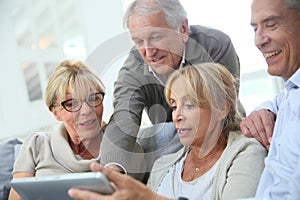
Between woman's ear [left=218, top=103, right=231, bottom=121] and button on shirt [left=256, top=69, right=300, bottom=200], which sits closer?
button on shirt [left=256, top=69, right=300, bottom=200]

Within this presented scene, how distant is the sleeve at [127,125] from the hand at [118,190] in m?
0.56

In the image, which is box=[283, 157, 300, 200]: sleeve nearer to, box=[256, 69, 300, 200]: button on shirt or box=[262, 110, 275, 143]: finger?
box=[256, 69, 300, 200]: button on shirt

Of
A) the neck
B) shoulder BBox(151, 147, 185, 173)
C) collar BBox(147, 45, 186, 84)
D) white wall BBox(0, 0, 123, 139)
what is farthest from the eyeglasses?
white wall BBox(0, 0, 123, 139)

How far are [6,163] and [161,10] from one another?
2.90 ft

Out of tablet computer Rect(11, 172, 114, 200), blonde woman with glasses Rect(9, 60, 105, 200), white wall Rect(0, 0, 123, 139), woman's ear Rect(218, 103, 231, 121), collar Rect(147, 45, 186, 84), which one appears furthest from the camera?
white wall Rect(0, 0, 123, 139)

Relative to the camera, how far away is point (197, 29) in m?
1.63

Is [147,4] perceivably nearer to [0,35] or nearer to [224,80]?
[224,80]

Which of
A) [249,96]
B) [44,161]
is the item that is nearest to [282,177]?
[44,161]

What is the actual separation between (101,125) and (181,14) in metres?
0.47

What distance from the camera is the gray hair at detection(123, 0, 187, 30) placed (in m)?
1.48

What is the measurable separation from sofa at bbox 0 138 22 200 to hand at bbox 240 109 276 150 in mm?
1020

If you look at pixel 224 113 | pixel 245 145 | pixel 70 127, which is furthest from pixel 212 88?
A: pixel 70 127

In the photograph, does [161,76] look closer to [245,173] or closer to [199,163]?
[199,163]

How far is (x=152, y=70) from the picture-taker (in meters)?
1.52
